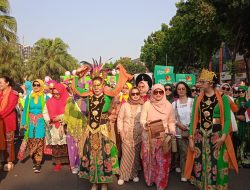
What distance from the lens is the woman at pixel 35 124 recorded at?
6.82 metres

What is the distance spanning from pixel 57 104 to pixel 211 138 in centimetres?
331

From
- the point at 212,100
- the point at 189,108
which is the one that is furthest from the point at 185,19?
the point at 212,100

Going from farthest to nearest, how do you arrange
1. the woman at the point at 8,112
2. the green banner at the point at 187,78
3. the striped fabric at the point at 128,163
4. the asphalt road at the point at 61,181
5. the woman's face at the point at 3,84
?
the green banner at the point at 187,78 → the woman's face at the point at 3,84 → the woman at the point at 8,112 → the striped fabric at the point at 128,163 → the asphalt road at the point at 61,181

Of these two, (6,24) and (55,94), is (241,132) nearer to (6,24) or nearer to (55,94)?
(55,94)

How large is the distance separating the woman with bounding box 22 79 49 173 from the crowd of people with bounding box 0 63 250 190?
0.06 feet

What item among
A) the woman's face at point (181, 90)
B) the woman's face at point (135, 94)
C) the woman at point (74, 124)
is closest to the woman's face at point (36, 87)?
the woman at point (74, 124)

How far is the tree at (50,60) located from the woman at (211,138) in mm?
34898

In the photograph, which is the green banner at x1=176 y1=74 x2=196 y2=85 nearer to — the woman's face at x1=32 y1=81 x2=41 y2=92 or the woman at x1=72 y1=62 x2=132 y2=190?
the woman's face at x1=32 y1=81 x2=41 y2=92

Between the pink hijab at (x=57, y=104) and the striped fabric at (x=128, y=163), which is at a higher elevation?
the pink hijab at (x=57, y=104)

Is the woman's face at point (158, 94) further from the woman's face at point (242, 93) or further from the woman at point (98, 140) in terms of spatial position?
the woman's face at point (242, 93)

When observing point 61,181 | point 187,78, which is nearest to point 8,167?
point 61,181

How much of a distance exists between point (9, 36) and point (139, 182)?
1858 cm

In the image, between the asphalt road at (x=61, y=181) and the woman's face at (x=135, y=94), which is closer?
the asphalt road at (x=61, y=181)

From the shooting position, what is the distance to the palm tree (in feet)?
72.0
